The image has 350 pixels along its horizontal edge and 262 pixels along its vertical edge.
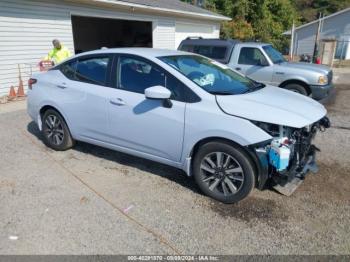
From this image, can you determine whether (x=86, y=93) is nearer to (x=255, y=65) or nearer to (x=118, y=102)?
(x=118, y=102)

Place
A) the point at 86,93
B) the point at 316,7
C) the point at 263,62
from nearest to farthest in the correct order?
the point at 86,93
the point at 263,62
the point at 316,7

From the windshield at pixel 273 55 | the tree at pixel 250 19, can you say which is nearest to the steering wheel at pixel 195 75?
the windshield at pixel 273 55

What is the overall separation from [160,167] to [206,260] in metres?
1.99

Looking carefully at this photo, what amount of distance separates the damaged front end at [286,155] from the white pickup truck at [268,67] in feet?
15.3

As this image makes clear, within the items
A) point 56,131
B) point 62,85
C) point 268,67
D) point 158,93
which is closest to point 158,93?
point 158,93

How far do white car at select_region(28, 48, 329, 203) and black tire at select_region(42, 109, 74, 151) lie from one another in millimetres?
177

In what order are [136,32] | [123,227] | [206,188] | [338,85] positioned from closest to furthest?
[123,227] → [206,188] → [338,85] → [136,32]

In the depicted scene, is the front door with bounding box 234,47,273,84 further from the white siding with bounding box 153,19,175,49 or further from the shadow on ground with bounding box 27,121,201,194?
the white siding with bounding box 153,19,175,49

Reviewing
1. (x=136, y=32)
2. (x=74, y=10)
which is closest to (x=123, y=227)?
(x=74, y=10)

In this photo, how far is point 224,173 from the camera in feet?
11.8

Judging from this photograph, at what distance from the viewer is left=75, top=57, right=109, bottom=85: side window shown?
4461mm

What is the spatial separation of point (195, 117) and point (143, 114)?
28.5 inches

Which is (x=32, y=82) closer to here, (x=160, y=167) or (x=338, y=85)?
(x=160, y=167)

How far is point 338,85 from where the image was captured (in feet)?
42.5
